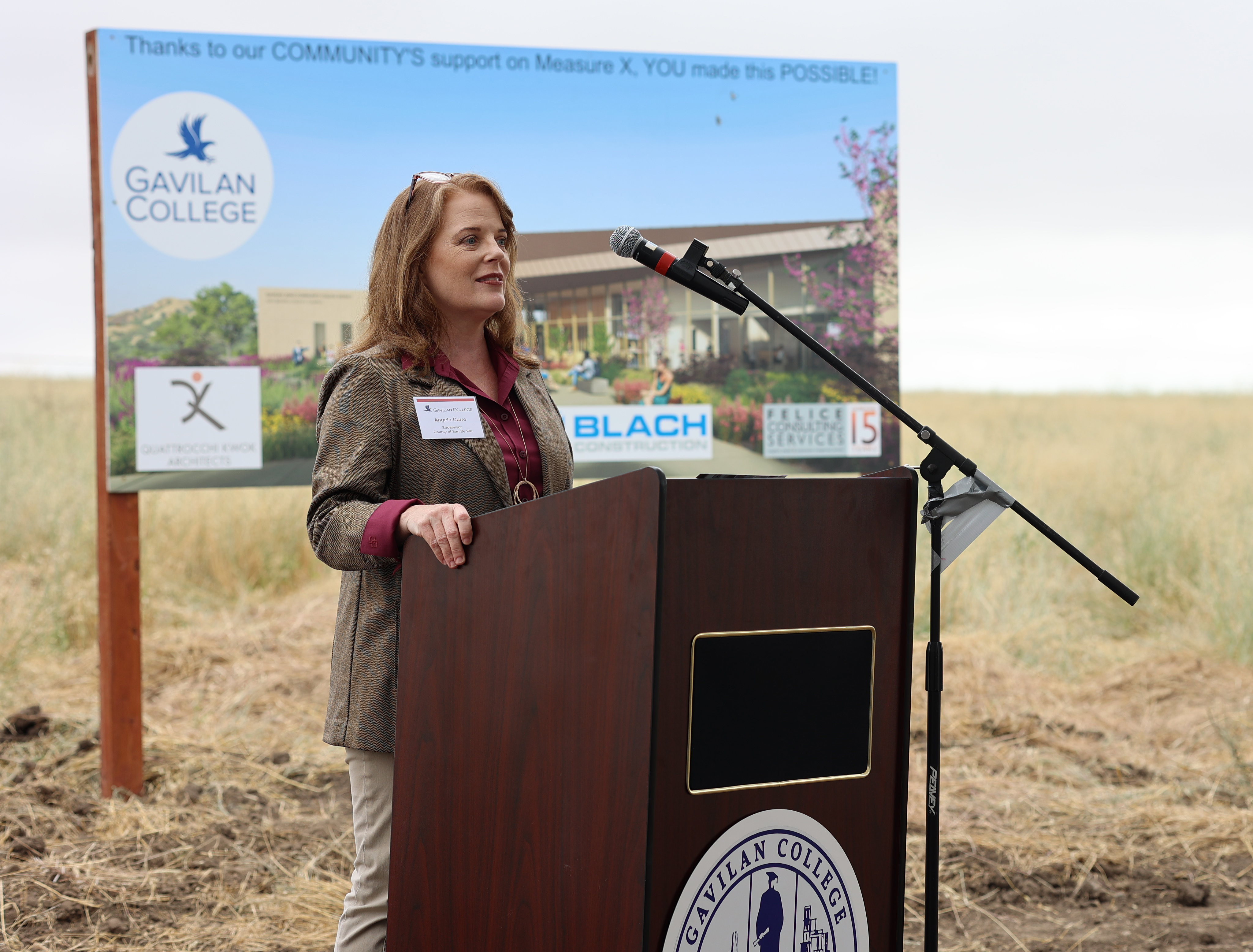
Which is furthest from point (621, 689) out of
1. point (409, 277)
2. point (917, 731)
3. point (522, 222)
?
point (917, 731)

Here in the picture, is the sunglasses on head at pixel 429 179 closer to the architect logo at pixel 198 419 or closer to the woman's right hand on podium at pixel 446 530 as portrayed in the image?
the woman's right hand on podium at pixel 446 530

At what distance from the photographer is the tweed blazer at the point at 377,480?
1707 mm

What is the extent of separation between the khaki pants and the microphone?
0.93m

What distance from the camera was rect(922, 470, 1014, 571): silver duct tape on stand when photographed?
4.98 ft

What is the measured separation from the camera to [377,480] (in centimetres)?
172

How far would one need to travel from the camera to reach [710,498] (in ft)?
3.98

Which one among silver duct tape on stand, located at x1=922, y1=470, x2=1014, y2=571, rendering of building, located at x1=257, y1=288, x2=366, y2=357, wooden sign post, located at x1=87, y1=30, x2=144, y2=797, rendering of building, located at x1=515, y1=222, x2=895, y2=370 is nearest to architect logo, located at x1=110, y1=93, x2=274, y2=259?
wooden sign post, located at x1=87, y1=30, x2=144, y2=797

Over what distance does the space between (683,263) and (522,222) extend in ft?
7.66

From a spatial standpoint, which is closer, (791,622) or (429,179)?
(791,622)

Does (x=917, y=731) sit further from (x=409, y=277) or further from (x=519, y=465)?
(x=409, y=277)

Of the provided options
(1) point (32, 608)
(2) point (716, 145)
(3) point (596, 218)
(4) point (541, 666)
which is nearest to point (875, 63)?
(2) point (716, 145)

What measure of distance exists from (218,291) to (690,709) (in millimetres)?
2835

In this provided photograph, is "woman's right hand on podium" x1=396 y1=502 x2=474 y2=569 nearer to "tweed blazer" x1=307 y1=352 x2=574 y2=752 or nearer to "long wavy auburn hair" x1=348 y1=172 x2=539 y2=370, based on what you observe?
"tweed blazer" x1=307 y1=352 x2=574 y2=752

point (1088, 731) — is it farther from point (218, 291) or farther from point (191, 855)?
point (218, 291)
